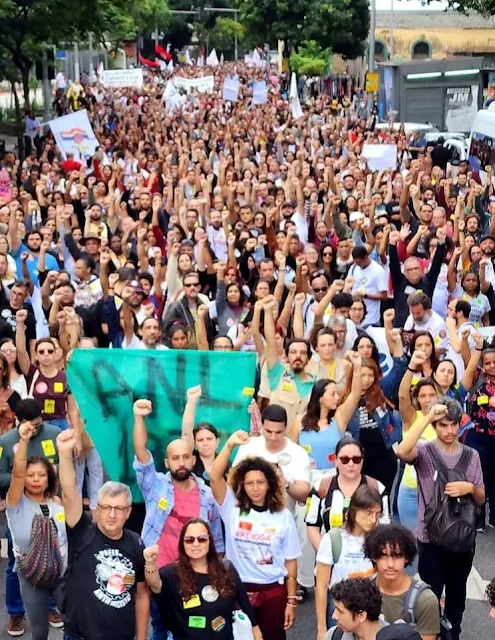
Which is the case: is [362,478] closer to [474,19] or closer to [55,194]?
[55,194]

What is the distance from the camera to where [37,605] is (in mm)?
5895

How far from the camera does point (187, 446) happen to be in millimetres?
5695

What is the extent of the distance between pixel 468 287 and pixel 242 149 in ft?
37.5

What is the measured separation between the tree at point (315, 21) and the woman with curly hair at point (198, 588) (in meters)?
50.7

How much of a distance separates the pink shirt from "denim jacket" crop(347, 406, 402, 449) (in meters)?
1.51

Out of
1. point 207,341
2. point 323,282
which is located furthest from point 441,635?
point 323,282

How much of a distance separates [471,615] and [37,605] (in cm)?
256

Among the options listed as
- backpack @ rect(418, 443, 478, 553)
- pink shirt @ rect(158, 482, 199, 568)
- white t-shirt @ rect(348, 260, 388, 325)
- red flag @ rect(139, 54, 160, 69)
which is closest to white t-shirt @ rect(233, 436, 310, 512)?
pink shirt @ rect(158, 482, 199, 568)

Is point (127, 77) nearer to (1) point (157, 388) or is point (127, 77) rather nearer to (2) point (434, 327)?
(2) point (434, 327)

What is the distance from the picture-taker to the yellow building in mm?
80744

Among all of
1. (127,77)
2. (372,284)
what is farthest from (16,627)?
(127,77)

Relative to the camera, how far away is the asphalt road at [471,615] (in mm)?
6480

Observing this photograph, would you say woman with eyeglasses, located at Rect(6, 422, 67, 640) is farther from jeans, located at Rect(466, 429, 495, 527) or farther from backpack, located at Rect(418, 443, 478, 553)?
jeans, located at Rect(466, 429, 495, 527)

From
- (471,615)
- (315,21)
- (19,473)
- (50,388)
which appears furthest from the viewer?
(315,21)
